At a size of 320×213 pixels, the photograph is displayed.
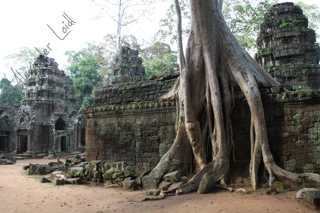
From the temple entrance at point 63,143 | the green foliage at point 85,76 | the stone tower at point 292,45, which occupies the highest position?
the green foliage at point 85,76

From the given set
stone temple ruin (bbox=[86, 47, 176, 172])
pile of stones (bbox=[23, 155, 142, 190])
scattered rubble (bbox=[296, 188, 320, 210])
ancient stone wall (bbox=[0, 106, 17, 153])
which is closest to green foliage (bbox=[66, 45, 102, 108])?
ancient stone wall (bbox=[0, 106, 17, 153])

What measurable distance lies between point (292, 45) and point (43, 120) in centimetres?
1788

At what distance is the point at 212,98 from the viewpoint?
7.90 meters

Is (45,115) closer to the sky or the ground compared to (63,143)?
closer to the sky

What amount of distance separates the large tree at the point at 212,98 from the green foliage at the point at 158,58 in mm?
21785

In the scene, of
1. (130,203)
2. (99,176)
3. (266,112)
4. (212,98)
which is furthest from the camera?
(99,176)

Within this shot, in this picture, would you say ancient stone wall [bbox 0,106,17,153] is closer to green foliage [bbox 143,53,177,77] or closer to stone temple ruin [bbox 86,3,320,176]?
green foliage [bbox 143,53,177,77]

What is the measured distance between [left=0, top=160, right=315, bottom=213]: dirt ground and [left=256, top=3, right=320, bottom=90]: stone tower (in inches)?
337

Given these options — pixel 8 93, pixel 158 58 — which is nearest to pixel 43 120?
pixel 8 93

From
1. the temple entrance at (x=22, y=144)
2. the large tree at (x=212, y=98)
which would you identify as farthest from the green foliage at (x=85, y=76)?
the large tree at (x=212, y=98)

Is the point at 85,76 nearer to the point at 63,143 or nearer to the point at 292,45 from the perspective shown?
the point at 63,143

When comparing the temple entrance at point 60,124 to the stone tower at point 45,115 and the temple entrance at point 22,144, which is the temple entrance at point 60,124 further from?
the temple entrance at point 22,144

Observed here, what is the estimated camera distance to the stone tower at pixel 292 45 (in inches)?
548

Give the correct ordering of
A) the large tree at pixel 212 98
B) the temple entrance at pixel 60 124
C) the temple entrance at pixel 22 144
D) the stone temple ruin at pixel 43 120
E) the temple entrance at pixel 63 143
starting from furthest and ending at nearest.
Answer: the temple entrance at pixel 60 124 → the temple entrance at pixel 63 143 → the temple entrance at pixel 22 144 → the stone temple ruin at pixel 43 120 → the large tree at pixel 212 98
